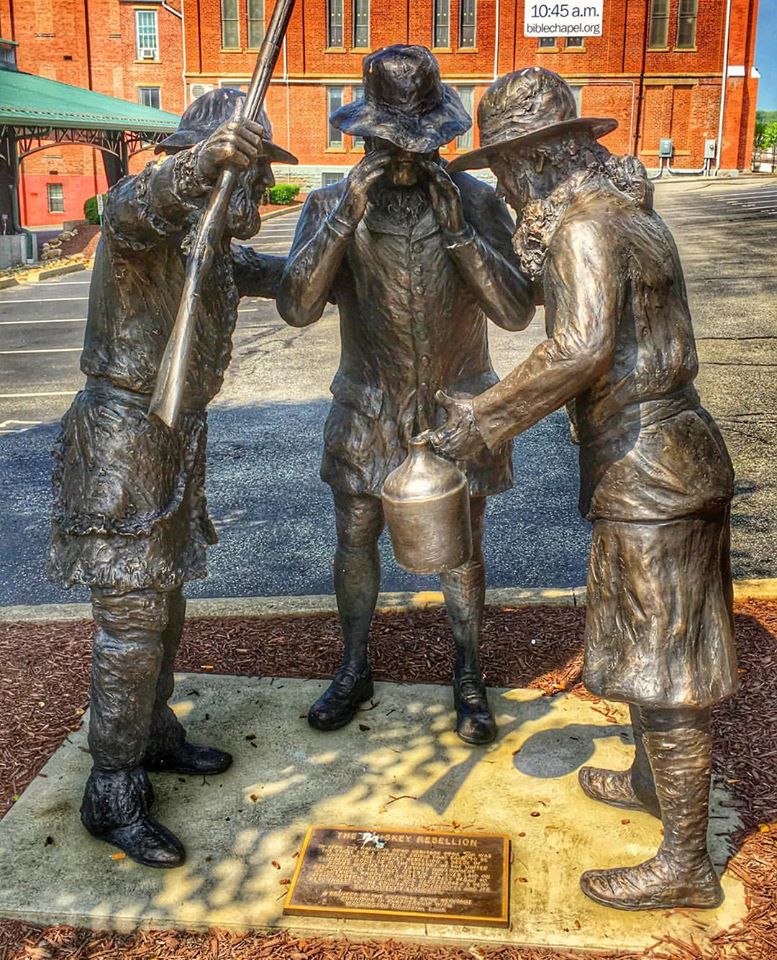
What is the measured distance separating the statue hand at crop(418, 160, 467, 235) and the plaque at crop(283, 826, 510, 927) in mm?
1967

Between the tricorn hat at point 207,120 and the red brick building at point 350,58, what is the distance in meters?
39.1

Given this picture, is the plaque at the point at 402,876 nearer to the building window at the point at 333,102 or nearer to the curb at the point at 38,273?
the curb at the point at 38,273

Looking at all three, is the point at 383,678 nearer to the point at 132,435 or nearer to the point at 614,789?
the point at 614,789

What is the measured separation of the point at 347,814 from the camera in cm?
371

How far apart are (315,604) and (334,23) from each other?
40638 millimetres

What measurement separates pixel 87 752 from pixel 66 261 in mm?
20910

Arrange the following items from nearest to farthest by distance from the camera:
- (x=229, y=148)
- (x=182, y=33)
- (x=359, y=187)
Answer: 1. (x=229, y=148)
2. (x=359, y=187)
3. (x=182, y=33)

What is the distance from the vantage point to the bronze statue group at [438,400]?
2.94 metres

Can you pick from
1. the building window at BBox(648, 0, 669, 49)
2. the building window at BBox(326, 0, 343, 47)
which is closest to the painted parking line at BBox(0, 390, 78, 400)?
the building window at BBox(326, 0, 343, 47)

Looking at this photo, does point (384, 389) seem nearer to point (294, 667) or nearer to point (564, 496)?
point (294, 667)

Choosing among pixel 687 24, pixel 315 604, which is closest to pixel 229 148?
pixel 315 604

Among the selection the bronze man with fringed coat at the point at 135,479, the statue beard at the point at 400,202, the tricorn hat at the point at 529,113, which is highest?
the tricorn hat at the point at 529,113

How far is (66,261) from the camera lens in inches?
923

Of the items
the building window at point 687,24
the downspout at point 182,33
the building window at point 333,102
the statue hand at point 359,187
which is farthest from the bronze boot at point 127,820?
the building window at point 687,24
